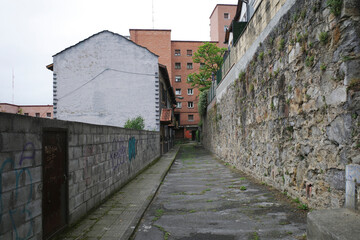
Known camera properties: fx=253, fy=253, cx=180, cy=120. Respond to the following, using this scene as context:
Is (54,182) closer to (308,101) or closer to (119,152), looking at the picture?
(119,152)

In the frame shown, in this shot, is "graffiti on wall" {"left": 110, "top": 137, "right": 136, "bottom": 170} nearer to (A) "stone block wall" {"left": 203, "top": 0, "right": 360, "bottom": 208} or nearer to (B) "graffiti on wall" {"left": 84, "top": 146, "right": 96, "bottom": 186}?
(B) "graffiti on wall" {"left": 84, "top": 146, "right": 96, "bottom": 186}

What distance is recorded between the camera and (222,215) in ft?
14.7

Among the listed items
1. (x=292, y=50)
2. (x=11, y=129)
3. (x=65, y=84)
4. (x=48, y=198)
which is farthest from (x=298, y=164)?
(x=65, y=84)

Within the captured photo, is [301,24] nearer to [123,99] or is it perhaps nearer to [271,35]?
[271,35]

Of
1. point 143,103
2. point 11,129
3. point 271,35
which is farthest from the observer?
point 143,103

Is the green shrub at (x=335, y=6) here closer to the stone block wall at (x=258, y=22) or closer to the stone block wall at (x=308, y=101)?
the stone block wall at (x=308, y=101)

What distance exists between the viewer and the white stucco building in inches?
685

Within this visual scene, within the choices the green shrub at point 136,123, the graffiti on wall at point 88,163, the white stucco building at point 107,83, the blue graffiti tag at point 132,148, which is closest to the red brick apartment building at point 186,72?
the white stucco building at point 107,83

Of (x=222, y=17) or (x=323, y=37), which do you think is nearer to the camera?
(x=323, y=37)

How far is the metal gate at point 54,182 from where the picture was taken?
131 inches

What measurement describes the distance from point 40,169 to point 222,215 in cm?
302

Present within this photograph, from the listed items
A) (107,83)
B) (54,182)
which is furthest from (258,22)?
(107,83)

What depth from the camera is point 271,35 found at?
6.33m

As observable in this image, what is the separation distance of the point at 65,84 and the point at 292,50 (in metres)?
16.2
